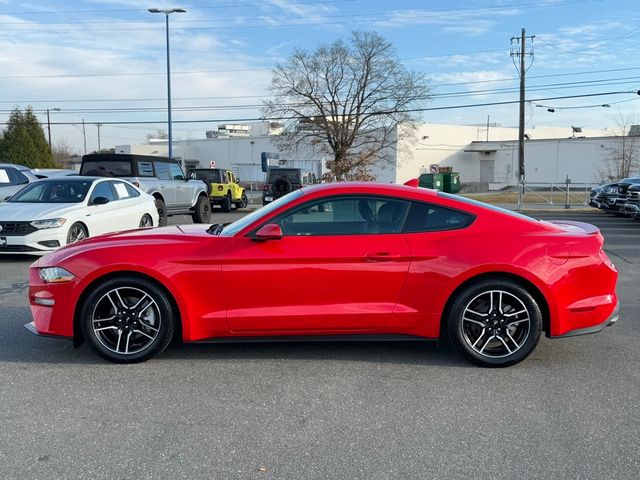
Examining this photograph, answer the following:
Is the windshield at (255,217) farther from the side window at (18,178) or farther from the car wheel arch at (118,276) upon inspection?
the side window at (18,178)

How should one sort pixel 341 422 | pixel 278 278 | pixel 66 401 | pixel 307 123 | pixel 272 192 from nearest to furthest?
pixel 341 422 → pixel 66 401 → pixel 278 278 → pixel 272 192 → pixel 307 123

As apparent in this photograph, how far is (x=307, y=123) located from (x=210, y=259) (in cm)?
4109

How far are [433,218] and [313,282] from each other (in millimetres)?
1110

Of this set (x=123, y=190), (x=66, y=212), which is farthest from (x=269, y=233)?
(x=123, y=190)

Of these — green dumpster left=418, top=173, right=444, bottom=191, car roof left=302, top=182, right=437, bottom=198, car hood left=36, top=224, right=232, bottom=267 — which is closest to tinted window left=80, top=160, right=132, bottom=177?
car hood left=36, top=224, right=232, bottom=267

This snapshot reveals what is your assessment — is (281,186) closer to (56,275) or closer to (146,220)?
(146,220)

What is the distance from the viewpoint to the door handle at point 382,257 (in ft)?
14.8

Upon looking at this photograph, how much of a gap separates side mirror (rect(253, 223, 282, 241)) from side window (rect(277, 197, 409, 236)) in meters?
0.14

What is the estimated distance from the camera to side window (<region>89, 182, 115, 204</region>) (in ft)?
34.9

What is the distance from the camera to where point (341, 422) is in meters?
3.66

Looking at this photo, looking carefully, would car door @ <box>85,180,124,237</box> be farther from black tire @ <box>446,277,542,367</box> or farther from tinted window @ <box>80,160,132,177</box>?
black tire @ <box>446,277,542,367</box>

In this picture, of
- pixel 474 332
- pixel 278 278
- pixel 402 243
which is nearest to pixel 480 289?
pixel 474 332

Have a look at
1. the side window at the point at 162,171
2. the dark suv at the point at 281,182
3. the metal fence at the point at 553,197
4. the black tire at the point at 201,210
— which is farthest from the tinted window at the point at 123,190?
the metal fence at the point at 553,197

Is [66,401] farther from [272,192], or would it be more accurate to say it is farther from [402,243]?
[272,192]
